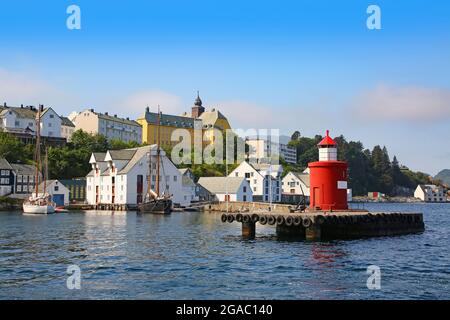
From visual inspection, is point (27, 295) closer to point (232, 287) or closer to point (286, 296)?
point (232, 287)

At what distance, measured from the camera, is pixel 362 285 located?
68.5 ft

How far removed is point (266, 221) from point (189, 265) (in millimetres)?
15492

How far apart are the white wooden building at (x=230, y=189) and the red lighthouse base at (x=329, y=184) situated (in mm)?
60468

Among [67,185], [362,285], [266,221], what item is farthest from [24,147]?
[362,285]

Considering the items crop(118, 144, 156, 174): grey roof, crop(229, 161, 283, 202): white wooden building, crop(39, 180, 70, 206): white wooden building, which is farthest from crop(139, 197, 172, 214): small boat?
crop(229, 161, 283, 202): white wooden building

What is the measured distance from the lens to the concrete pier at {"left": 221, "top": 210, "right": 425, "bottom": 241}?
37938 mm

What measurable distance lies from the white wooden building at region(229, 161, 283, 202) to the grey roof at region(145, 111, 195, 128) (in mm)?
53549

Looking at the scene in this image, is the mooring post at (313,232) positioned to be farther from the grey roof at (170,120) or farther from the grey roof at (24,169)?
the grey roof at (170,120)

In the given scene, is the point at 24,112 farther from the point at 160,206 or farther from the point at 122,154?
the point at 160,206

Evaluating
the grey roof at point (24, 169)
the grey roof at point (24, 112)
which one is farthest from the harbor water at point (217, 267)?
the grey roof at point (24, 112)

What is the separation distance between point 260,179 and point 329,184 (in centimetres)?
Answer: 7886

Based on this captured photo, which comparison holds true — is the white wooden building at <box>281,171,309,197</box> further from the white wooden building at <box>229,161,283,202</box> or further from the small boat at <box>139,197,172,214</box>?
the small boat at <box>139,197,172,214</box>
